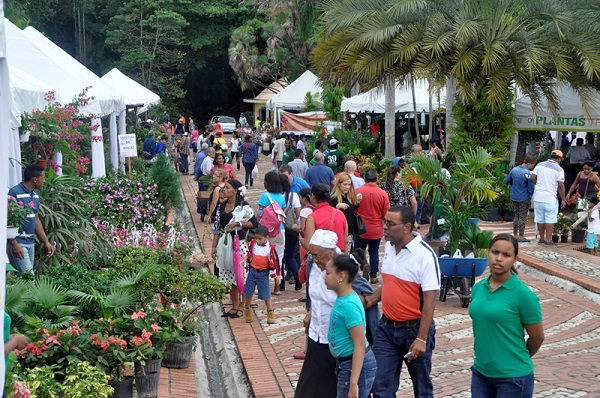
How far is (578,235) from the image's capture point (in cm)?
1644

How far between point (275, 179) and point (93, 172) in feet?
21.1

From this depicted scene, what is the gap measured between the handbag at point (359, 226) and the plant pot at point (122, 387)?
5.59 m

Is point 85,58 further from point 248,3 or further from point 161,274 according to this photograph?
point 161,274

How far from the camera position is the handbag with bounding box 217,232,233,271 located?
1099 cm

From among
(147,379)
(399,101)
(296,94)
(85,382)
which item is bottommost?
(147,379)

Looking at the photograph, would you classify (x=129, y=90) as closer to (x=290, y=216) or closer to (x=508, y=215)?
(x=508, y=215)

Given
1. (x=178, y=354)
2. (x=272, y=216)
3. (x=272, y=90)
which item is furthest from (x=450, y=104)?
(x=272, y=90)

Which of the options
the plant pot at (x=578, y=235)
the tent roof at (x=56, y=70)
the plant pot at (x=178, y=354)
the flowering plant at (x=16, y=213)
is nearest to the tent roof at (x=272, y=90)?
the tent roof at (x=56, y=70)

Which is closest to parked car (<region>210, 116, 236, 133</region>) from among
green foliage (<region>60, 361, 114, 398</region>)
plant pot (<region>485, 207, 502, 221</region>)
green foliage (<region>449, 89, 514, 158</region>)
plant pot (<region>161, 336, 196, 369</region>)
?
green foliage (<region>449, 89, 514, 158</region>)

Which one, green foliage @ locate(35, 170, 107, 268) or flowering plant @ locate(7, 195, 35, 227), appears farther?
green foliage @ locate(35, 170, 107, 268)

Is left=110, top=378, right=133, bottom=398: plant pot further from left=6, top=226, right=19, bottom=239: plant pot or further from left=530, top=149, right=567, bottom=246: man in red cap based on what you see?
left=530, top=149, right=567, bottom=246: man in red cap

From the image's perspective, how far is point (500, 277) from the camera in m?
5.32

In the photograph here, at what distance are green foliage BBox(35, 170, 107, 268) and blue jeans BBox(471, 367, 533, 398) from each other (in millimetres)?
6296

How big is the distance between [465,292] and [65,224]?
16.8 ft
